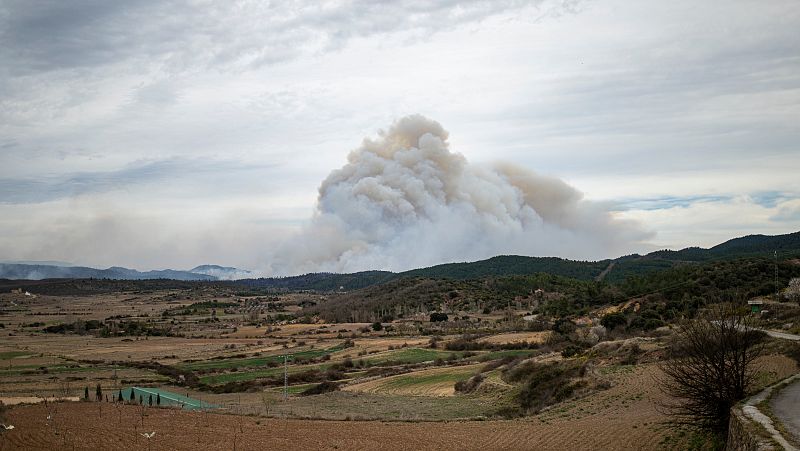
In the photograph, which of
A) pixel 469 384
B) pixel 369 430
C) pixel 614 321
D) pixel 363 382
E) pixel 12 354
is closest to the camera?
pixel 369 430

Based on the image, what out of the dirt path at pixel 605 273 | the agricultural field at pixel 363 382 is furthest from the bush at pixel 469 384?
the dirt path at pixel 605 273

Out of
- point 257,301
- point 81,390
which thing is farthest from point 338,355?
point 257,301

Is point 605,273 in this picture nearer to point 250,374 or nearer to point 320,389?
point 250,374

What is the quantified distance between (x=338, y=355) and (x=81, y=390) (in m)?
22.5

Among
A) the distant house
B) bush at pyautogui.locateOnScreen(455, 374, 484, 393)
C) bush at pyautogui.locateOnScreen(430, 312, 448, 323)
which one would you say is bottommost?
bush at pyautogui.locateOnScreen(455, 374, 484, 393)

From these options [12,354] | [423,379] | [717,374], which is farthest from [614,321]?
[12,354]

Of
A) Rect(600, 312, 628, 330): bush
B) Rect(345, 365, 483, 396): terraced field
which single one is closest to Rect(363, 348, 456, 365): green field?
Rect(345, 365, 483, 396): terraced field

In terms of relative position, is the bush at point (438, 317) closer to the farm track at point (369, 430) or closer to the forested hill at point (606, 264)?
the forested hill at point (606, 264)

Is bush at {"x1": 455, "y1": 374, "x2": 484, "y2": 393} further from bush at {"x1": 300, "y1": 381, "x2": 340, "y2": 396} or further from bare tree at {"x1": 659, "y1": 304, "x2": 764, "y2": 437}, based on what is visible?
bare tree at {"x1": 659, "y1": 304, "x2": 764, "y2": 437}

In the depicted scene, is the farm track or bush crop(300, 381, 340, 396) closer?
the farm track

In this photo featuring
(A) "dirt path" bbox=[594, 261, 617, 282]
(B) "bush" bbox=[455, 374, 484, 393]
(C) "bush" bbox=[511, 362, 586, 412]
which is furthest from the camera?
(A) "dirt path" bbox=[594, 261, 617, 282]

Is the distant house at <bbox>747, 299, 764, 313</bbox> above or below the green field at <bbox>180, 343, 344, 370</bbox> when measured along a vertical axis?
above

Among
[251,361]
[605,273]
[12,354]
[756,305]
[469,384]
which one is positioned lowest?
[251,361]

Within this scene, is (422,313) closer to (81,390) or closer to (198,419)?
(81,390)
